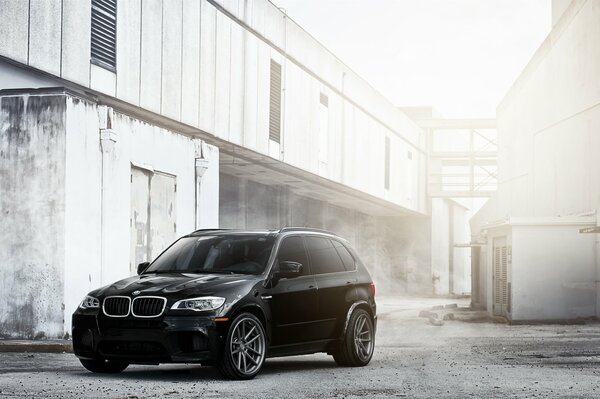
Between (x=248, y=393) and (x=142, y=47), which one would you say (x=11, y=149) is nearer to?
(x=142, y=47)

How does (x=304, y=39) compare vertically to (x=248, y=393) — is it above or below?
above

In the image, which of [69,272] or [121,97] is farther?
[121,97]

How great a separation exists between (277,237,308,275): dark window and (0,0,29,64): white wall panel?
636 centimetres

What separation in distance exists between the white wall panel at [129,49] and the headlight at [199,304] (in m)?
9.37

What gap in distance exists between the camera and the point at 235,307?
32.3 ft

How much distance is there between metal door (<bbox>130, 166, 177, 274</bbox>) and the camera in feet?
58.9

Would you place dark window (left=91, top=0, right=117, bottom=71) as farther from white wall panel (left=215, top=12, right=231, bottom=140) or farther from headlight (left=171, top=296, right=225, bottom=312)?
headlight (left=171, top=296, right=225, bottom=312)

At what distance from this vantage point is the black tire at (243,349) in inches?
383

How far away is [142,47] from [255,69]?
6967 mm

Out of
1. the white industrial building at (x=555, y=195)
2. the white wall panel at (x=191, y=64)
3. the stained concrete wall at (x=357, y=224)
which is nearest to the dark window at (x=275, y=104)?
the stained concrete wall at (x=357, y=224)

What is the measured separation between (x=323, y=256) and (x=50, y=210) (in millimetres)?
5233

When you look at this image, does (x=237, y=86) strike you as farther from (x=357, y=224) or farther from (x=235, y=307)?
(x=357, y=224)

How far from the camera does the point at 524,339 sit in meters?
19.3

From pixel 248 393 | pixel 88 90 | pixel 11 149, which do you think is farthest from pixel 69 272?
pixel 248 393
